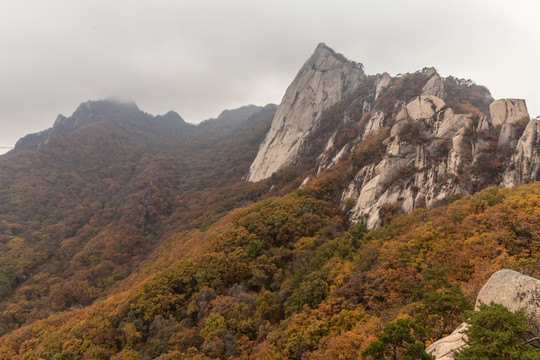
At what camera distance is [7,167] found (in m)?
106

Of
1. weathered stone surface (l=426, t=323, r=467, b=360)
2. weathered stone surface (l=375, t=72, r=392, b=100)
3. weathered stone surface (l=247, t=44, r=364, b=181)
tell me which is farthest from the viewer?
weathered stone surface (l=247, t=44, r=364, b=181)

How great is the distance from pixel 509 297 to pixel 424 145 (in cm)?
3902

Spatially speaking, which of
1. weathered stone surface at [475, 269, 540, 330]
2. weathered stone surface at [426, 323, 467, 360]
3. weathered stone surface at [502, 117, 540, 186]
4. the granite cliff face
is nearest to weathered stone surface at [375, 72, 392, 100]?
the granite cliff face

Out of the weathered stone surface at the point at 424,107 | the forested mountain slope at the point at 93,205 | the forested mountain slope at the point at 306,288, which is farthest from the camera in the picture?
the forested mountain slope at the point at 93,205

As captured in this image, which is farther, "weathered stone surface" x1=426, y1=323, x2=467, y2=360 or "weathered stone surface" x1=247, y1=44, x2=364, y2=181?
"weathered stone surface" x1=247, y1=44, x2=364, y2=181

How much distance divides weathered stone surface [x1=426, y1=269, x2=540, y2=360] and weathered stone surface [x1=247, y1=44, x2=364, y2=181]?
76928 mm

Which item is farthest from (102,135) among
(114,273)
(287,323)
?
(287,323)

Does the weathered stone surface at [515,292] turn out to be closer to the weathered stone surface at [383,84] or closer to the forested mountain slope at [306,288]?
the forested mountain slope at [306,288]

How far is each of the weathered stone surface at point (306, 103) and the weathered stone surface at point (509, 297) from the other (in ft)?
252

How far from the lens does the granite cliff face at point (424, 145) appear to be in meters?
35.8

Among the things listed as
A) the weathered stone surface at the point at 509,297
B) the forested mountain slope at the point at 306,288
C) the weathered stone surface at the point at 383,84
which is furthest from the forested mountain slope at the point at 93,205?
the weathered stone surface at the point at 509,297

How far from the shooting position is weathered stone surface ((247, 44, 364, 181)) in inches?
3745

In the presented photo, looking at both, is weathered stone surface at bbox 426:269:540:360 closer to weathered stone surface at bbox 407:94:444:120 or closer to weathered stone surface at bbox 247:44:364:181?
weathered stone surface at bbox 407:94:444:120

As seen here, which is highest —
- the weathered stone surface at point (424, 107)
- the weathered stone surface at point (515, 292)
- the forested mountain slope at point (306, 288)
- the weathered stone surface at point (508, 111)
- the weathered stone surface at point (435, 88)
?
the weathered stone surface at point (435, 88)
